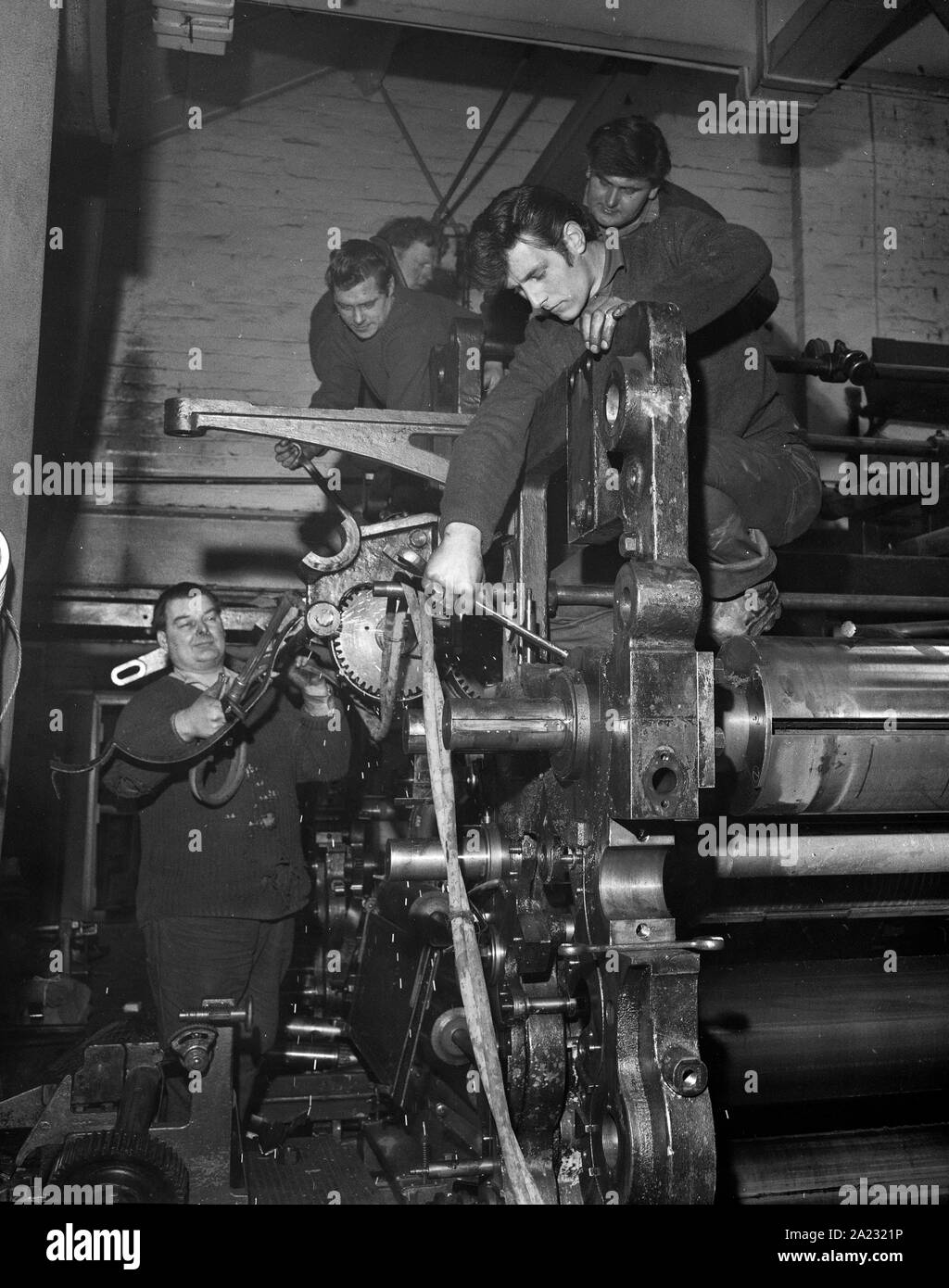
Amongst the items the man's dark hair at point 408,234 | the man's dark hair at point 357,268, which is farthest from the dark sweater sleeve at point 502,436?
the man's dark hair at point 408,234

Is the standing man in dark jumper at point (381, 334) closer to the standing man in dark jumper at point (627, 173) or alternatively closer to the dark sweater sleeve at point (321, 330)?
the dark sweater sleeve at point (321, 330)

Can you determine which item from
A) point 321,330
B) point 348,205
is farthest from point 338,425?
point 348,205

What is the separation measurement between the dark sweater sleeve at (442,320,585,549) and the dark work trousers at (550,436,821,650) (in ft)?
1.14

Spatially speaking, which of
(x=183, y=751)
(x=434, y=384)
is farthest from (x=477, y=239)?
(x=183, y=751)

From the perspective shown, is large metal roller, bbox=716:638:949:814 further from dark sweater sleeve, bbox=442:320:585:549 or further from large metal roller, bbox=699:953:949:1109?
large metal roller, bbox=699:953:949:1109

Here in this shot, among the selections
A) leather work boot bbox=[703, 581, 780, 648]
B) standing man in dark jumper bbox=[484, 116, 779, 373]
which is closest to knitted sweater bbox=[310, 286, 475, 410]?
standing man in dark jumper bbox=[484, 116, 779, 373]

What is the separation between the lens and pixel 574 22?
10.7 ft

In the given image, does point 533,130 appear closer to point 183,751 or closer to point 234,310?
point 234,310

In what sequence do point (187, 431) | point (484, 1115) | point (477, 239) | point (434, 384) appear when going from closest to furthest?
1. point (484, 1115)
2. point (477, 239)
3. point (187, 431)
4. point (434, 384)

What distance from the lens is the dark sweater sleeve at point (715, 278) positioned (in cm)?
174

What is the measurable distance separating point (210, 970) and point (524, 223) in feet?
8.35

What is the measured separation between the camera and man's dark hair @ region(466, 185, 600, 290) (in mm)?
1902

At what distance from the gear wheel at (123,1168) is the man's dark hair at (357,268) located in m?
2.72

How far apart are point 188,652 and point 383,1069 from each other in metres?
1.58
